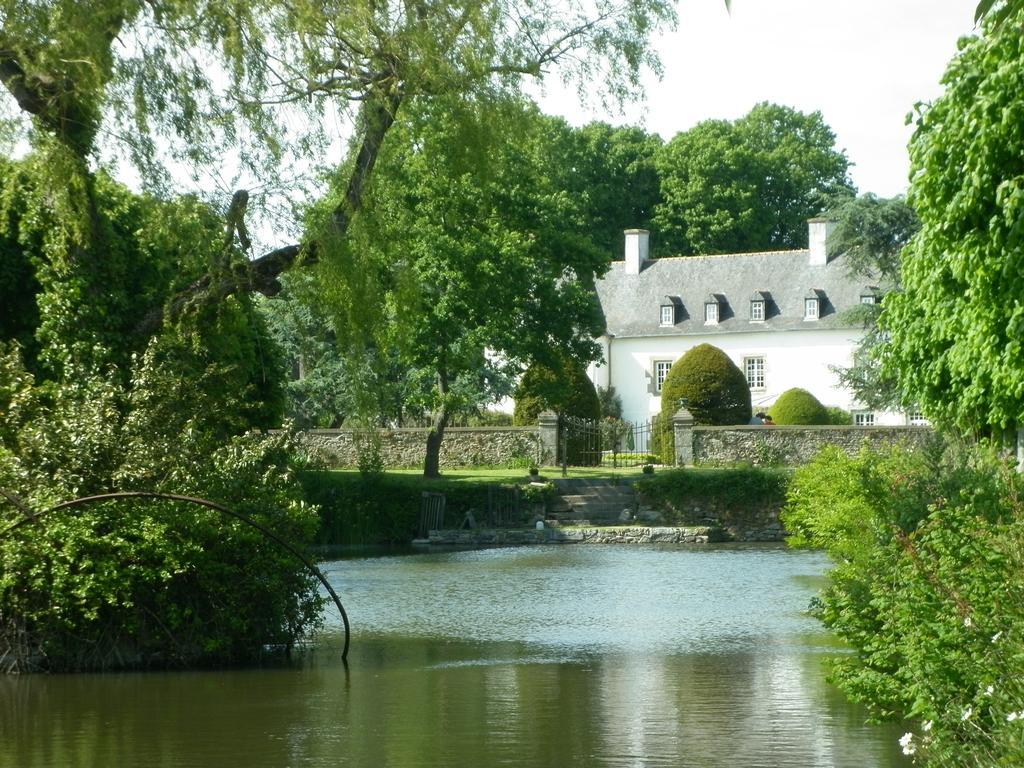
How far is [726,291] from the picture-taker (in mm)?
51281

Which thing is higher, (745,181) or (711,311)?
(745,181)

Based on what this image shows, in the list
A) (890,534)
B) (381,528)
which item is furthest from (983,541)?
(381,528)

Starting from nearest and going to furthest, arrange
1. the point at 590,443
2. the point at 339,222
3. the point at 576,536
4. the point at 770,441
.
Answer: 1. the point at 339,222
2. the point at 576,536
3. the point at 770,441
4. the point at 590,443

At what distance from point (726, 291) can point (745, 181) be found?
6.99 meters

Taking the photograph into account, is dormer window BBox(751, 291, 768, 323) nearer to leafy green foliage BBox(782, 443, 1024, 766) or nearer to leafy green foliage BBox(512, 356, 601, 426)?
leafy green foliage BBox(512, 356, 601, 426)

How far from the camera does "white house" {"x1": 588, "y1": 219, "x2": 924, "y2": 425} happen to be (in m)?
48.4

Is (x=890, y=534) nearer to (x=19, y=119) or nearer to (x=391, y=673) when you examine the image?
(x=391, y=673)

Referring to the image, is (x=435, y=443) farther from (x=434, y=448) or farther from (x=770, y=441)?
(x=770, y=441)

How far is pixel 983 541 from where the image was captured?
25.5 ft

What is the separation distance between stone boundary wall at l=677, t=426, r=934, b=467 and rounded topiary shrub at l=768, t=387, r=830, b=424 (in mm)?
8969

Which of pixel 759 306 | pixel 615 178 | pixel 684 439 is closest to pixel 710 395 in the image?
pixel 684 439

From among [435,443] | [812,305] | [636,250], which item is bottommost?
[435,443]

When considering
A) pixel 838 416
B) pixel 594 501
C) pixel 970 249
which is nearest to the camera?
pixel 970 249

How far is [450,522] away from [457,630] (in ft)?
49.2
